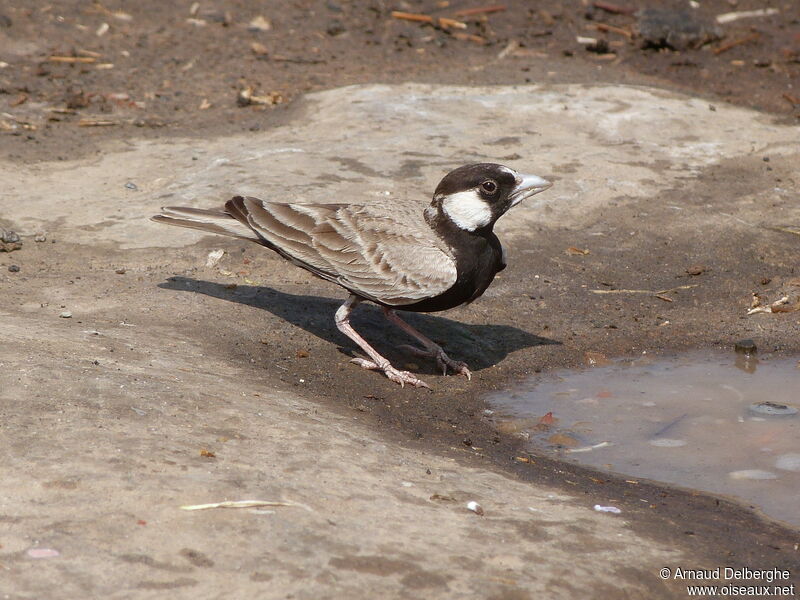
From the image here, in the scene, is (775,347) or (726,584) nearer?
(726,584)

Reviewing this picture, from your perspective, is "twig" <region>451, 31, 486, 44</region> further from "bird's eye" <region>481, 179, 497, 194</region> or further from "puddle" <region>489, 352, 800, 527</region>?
"puddle" <region>489, 352, 800, 527</region>

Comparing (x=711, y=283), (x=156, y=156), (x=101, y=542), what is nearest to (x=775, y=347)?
(x=711, y=283)

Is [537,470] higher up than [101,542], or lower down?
lower down

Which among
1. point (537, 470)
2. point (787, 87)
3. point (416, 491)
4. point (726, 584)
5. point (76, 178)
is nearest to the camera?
point (726, 584)

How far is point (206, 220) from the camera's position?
6.85 meters

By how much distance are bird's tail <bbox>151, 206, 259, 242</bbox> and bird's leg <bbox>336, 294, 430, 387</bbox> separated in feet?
2.55

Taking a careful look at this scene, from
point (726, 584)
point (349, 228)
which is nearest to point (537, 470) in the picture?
point (726, 584)

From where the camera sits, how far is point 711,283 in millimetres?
7660

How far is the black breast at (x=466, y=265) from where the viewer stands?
623 centimetres

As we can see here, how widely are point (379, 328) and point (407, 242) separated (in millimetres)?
1000

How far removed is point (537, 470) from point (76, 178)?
18.6 ft

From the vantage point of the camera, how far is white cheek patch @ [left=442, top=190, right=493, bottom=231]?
249 inches

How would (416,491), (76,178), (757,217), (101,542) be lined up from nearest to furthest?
(101,542) < (416,491) < (757,217) < (76,178)

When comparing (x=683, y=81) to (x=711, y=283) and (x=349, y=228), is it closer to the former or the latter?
(x=711, y=283)
